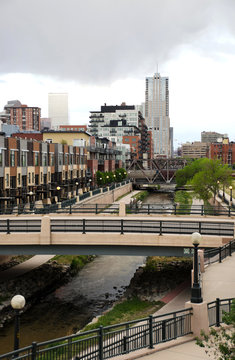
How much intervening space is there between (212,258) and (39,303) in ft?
39.6

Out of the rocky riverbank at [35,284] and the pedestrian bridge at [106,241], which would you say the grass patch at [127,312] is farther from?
the rocky riverbank at [35,284]

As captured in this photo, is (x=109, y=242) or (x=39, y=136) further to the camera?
(x=39, y=136)

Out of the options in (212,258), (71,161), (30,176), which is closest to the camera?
(212,258)

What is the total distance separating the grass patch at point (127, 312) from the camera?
23875mm

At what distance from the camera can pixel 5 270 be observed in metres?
35.3

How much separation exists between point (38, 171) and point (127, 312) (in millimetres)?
41992

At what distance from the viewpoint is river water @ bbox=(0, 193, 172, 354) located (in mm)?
24406

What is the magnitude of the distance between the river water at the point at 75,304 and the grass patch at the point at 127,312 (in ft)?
5.00

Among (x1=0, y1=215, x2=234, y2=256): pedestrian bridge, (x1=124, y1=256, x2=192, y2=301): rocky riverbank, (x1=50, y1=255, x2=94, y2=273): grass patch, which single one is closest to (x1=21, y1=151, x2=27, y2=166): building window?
(x1=50, y1=255, x2=94, y2=273): grass patch

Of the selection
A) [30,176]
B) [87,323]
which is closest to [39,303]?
[87,323]

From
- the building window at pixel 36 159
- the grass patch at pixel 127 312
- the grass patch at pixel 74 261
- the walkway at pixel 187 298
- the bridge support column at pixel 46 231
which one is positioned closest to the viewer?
the walkway at pixel 187 298

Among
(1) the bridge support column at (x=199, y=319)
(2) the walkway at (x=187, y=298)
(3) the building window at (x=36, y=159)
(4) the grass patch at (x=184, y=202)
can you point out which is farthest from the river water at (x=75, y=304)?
(3) the building window at (x=36, y=159)

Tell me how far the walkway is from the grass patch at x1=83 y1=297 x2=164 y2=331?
1.19 m

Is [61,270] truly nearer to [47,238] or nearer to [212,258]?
[47,238]
